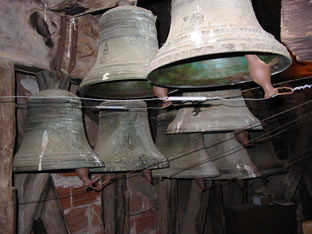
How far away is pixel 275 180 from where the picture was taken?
4918mm

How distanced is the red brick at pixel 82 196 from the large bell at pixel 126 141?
2.38 feet

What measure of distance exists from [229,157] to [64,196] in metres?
1.30

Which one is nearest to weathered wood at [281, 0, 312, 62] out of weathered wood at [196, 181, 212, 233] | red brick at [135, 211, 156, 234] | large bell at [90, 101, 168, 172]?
large bell at [90, 101, 168, 172]

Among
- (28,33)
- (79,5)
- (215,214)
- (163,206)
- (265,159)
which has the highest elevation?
(79,5)

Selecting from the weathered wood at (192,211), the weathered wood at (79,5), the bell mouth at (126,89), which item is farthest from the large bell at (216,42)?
the weathered wood at (192,211)

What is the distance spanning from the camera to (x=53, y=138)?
158cm

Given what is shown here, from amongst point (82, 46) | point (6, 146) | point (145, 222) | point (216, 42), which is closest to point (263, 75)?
point (216, 42)

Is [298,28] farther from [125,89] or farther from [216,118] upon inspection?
[125,89]

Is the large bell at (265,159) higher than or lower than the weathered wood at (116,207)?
higher

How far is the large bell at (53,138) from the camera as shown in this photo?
4.86 ft

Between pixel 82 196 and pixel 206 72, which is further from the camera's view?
pixel 82 196

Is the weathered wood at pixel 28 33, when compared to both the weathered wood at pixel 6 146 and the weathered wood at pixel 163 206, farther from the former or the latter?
the weathered wood at pixel 163 206

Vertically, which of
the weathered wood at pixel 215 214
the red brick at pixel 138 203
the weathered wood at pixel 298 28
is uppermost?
the weathered wood at pixel 298 28

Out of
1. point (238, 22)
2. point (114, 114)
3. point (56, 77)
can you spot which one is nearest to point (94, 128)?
point (114, 114)
